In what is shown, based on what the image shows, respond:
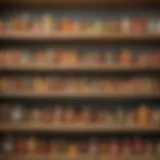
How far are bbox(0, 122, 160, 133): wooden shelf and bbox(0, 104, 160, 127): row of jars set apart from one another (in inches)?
1.5

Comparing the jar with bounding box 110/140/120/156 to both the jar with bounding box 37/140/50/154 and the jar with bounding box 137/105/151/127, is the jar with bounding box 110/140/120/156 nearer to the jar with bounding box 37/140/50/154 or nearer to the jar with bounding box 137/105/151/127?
the jar with bounding box 137/105/151/127

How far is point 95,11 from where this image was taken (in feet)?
9.62

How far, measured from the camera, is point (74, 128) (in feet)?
8.82

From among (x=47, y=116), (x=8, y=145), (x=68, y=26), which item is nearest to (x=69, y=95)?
(x=47, y=116)

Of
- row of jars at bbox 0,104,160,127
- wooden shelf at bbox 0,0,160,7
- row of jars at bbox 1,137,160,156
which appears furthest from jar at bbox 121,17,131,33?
row of jars at bbox 1,137,160,156

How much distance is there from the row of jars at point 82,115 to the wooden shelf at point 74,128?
0.04m

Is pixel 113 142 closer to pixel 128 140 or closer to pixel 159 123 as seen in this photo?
pixel 128 140

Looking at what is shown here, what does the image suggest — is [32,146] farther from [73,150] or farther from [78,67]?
[78,67]

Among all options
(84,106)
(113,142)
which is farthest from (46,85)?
(113,142)

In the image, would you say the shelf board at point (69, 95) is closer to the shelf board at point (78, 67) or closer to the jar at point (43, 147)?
the shelf board at point (78, 67)

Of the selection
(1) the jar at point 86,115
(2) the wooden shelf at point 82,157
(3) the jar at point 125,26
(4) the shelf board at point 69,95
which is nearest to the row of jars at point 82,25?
(3) the jar at point 125,26

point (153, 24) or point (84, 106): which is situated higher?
point (153, 24)

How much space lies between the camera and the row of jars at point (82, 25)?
2.73 metres

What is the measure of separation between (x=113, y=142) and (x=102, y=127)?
8.2 inches
